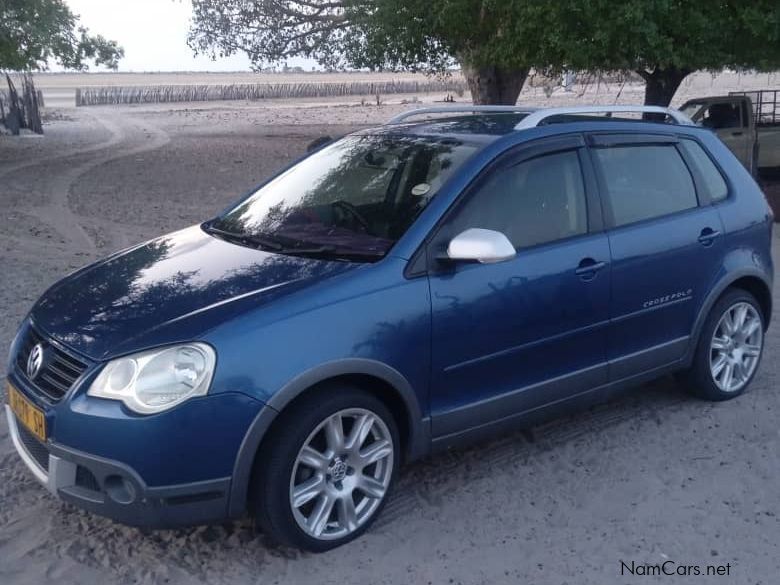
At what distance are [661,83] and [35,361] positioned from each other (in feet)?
51.2

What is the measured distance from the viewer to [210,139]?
87.4 feet

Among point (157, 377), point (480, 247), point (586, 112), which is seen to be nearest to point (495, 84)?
point (586, 112)

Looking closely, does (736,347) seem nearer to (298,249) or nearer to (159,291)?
(298,249)

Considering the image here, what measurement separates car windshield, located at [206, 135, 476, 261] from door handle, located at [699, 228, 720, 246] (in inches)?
61.4

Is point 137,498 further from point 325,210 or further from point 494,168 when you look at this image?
point 494,168

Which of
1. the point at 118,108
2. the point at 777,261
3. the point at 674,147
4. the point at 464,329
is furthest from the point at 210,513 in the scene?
the point at 118,108

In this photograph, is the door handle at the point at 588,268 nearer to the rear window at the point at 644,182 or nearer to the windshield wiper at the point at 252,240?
the rear window at the point at 644,182

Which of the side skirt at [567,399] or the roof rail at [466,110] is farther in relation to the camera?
the roof rail at [466,110]

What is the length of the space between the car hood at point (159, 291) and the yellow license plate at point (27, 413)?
0.30 meters

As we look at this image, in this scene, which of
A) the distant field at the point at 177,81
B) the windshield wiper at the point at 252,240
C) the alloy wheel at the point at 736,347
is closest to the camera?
the windshield wiper at the point at 252,240

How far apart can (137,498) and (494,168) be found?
2193 mm

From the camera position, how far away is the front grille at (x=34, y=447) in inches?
143

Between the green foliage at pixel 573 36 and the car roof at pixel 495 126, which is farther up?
the green foliage at pixel 573 36

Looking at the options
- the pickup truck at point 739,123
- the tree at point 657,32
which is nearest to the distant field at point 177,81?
the pickup truck at point 739,123
